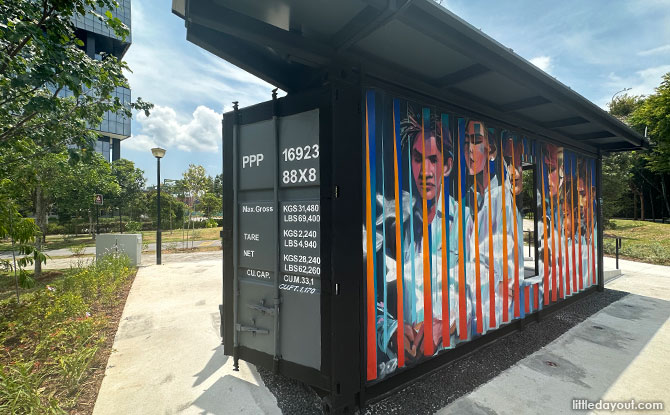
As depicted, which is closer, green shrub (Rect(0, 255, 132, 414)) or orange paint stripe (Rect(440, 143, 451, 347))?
green shrub (Rect(0, 255, 132, 414))

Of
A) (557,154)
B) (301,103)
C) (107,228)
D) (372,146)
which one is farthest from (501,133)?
(107,228)

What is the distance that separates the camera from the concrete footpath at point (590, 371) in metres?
2.88

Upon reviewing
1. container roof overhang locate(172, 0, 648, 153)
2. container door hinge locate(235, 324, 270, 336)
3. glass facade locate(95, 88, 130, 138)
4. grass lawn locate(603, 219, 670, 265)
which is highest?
glass facade locate(95, 88, 130, 138)

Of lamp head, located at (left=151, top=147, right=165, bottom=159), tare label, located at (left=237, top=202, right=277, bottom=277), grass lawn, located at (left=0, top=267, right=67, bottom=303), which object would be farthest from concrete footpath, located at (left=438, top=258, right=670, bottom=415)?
lamp head, located at (left=151, top=147, right=165, bottom=159)

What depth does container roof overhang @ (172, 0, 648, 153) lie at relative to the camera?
2207 millimetres

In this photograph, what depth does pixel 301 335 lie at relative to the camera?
112 inches

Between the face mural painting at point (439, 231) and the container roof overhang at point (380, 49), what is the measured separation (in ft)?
1.13

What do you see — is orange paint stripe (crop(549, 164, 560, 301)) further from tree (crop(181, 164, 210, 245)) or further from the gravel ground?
tree (crop(181, 164, 210, 245))

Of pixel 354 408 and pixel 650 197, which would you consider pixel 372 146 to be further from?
pixel 650 197

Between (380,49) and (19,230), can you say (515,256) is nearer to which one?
(380,49)

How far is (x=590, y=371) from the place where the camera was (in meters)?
3.47

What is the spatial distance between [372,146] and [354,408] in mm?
2553

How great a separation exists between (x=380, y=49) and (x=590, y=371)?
4.41m
